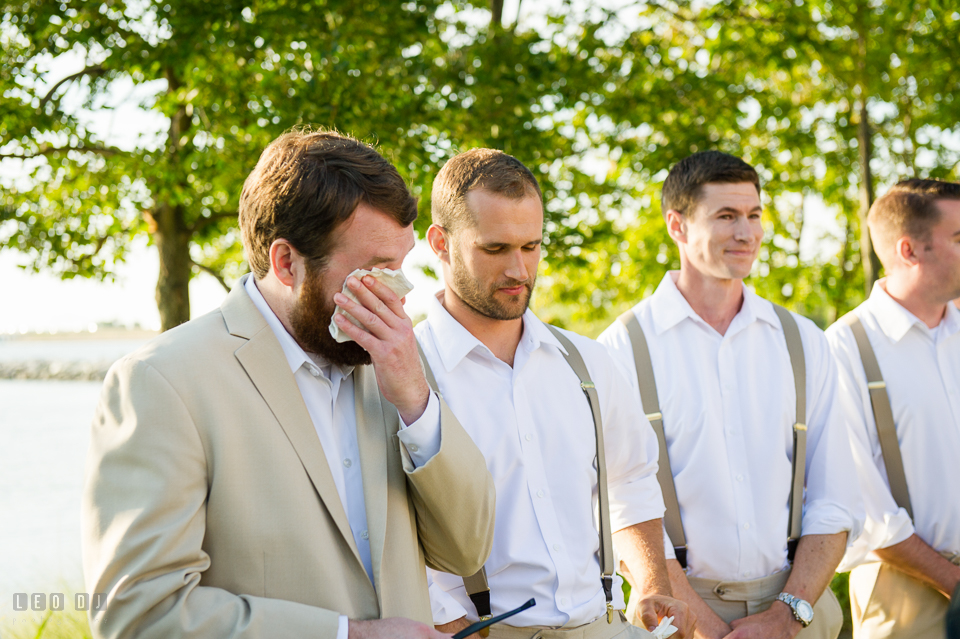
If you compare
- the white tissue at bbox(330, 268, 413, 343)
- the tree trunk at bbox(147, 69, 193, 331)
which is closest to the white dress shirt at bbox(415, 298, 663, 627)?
the white tissue at bbox(330, 268, 413, 343)

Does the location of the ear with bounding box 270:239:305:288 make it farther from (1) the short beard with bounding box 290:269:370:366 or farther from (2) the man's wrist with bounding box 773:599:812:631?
(2) the man's wrist with bounding box 773:599:812:631

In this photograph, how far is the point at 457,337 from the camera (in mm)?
2820

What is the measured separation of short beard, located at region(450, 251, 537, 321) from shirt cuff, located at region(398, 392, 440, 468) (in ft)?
2.63

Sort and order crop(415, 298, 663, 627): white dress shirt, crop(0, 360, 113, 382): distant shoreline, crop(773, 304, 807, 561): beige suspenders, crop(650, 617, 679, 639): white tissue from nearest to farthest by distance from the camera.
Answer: crop(415, 298, 663, 627): white dress shirt, crop(650, 617, 679, 639): white tissue, crop(773, 304, 807, 561): beige suspenders, crop(0, 360, 113, 382): distant shoreline

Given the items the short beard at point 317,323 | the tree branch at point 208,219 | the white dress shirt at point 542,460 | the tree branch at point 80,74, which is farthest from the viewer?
the tree branch at point 208,219

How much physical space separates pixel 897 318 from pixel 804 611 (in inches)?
61.8

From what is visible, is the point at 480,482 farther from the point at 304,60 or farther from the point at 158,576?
the point at 304,60

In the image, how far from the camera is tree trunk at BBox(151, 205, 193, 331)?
8594 mm

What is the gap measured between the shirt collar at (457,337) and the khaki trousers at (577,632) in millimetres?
872

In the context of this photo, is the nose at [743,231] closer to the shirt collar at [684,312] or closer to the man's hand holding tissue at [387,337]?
the shirt collar at [684,312]

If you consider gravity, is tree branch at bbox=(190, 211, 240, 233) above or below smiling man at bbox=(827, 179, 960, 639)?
above

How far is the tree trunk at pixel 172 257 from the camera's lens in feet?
28.2

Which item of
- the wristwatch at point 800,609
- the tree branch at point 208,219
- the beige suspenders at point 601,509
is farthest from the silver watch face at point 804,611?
the tree branch at point 208,219

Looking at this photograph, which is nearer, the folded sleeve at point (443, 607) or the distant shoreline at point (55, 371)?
the folded sleeve at point (443, 607)
